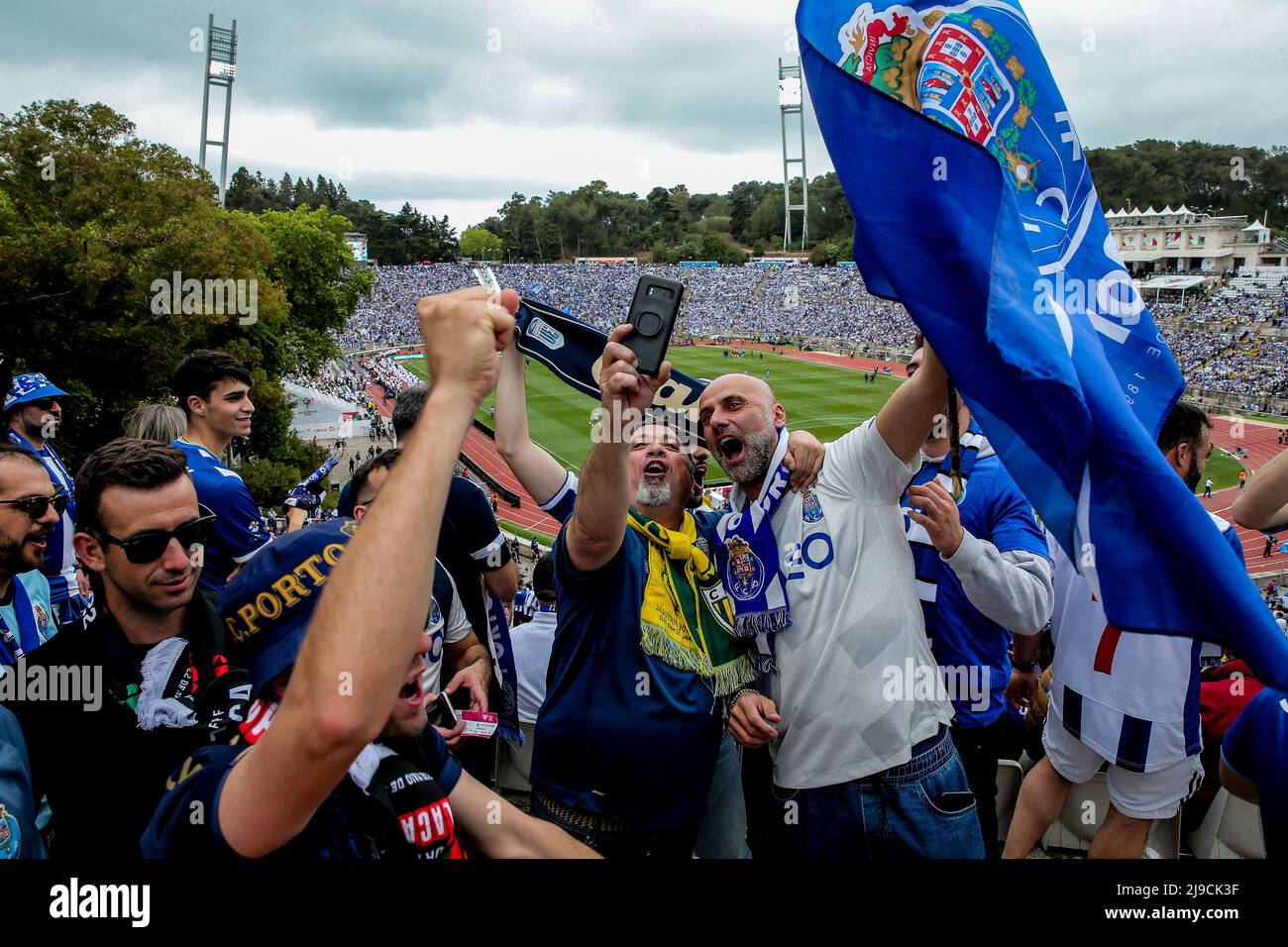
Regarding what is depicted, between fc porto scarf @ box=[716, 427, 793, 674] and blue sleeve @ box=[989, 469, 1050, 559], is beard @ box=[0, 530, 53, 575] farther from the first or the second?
blue sleeve @ box=[989, 469, 1050, 559]

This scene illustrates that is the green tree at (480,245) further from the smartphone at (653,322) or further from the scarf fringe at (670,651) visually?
the smartphone at (653,322)

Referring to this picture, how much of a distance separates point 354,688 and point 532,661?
3.40 meters

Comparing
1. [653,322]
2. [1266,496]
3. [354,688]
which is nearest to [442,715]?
[653,322]

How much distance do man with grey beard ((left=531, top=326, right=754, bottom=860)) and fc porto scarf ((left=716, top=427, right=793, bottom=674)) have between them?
8 centimetres

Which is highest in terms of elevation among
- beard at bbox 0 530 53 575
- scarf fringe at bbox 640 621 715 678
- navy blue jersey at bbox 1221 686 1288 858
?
beard at bbox 0 530 53 575

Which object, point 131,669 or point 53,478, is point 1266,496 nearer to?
point 131,669

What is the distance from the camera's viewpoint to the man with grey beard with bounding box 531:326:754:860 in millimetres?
2609

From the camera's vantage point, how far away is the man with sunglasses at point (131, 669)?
6.91 feet

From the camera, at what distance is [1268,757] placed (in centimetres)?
218

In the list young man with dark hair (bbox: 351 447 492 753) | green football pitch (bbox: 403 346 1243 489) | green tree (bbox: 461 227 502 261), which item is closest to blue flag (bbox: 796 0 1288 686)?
young man with dark hair (bbox: 351 447 492 753)

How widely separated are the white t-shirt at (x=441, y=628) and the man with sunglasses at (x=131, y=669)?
1.03 m
